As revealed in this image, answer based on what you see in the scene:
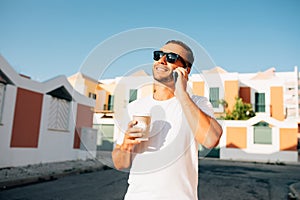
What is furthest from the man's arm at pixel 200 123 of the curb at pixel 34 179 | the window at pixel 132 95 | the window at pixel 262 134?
the window at pixel 262 134

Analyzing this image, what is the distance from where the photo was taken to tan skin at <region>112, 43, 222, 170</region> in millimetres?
1248

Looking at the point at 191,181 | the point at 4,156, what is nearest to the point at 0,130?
the point at 4,156

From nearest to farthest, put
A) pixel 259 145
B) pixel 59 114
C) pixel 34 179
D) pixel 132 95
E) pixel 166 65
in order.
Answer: pixel 166 65
pixel 132 95
pixel 34 179
pixel 59 114
pixel 259 145

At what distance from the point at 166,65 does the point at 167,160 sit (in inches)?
17.1

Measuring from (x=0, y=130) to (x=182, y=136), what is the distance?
31.4 feet

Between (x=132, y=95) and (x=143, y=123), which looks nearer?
(x=143, y=123)

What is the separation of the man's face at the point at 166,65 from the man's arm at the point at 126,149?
0.26 meters

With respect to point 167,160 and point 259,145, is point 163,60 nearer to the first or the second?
point 167,160

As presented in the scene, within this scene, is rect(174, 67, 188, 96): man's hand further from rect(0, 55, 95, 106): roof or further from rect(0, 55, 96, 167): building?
rect(0, 55, 96, 167): building

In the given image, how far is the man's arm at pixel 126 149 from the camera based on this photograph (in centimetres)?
123

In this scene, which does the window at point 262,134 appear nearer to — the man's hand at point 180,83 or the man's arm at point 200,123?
the man's arm at point 200,123

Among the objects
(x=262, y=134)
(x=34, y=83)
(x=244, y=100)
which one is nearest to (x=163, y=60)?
(x=34, y=83)

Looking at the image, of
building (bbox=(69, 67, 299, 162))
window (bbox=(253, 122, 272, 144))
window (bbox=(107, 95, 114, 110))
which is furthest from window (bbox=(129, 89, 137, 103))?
window (bbox=(253, 122, 272, 144))

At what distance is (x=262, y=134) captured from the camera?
875 inches
